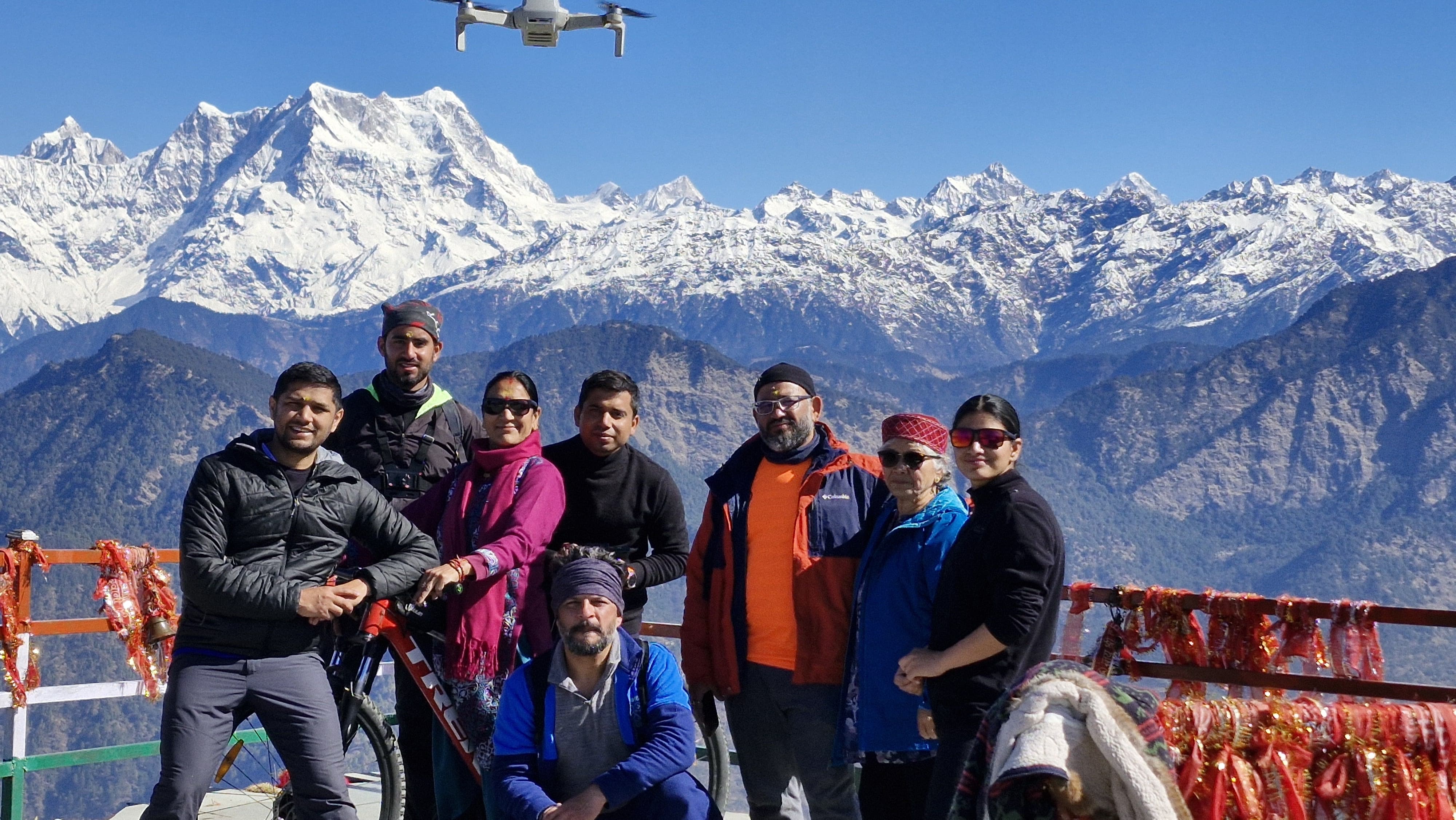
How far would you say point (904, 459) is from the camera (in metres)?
4.48

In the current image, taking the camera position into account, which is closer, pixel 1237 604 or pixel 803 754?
pixel 803 754

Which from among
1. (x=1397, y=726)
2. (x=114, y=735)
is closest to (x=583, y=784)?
(x=1397, y=726)

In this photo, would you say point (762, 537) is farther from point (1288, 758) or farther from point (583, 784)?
point (1288, 758)

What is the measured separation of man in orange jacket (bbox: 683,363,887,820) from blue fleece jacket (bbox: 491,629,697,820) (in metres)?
0.57

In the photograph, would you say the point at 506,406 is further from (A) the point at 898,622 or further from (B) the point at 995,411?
(B) the point at 995,411

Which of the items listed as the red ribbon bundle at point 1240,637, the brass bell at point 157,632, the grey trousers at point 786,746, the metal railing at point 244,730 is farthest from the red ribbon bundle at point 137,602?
the red ribbon bundle at point 1240,637

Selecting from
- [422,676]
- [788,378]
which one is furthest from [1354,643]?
[422,676]

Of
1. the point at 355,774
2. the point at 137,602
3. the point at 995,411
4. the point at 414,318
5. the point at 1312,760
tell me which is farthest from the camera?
the point at 137,602

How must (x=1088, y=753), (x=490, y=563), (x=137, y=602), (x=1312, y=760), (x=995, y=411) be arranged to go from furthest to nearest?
(x=137, y=602)
(x=490, y=563)
(x=995, y=411)
(x=1312, y=760)
(x=1088, y=753)

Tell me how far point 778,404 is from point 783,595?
69 centimetres

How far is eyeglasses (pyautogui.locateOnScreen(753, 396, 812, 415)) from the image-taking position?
16.0 feet

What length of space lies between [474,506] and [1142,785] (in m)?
2.84

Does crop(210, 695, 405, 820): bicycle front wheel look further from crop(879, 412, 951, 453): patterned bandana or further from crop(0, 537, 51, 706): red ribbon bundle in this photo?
crop(879, 412, 951, 453): patterned bandana

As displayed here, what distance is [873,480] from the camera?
4.91 metres
